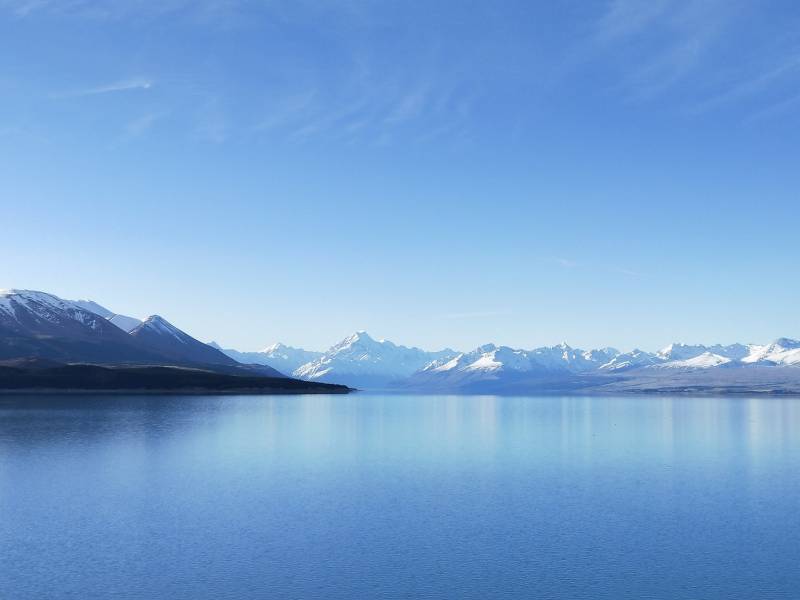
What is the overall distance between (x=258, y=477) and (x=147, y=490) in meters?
11.2

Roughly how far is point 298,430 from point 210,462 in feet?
161

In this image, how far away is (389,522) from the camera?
4881cm

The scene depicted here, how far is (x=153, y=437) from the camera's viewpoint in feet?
341

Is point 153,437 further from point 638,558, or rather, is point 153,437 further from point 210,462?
point 638,558

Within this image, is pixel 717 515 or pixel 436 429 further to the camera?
pixel 436 429

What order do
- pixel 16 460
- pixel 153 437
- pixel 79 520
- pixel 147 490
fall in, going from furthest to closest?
pixel 153 437 < pixel 16 460 < pixel 147 490 < pixel 79 520

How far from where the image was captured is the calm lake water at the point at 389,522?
117 feet

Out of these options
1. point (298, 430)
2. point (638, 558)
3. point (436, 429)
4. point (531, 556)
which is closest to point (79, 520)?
point (531, 556)

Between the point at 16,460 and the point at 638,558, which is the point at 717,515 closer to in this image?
the point at 638,558

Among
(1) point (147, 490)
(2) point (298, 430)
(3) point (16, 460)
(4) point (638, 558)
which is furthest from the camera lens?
(2) point (298, 430)

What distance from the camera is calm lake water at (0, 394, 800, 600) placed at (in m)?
35.5

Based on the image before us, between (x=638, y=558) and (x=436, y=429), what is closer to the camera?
(x=638, y=558)

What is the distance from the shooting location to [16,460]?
75688 mm

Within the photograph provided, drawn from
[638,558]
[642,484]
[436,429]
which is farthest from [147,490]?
[436,429]
